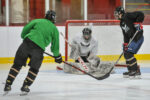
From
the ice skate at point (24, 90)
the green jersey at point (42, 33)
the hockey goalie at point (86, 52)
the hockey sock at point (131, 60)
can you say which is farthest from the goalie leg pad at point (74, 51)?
the ice skate at point (24, 90)

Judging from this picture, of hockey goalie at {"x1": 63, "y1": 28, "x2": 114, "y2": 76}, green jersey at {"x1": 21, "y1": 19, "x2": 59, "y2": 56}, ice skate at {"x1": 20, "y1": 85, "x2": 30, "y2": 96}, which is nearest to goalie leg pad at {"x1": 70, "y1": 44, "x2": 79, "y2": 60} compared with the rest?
hockey goalie at {"x1": 63, "y1": 28, "x2": 114, "y2": 76}

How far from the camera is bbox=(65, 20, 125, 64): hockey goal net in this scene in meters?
7.68

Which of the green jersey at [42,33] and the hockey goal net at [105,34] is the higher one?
the green jersey at [42,33]

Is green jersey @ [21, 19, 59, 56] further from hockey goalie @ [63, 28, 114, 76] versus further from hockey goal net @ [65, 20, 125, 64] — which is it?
hockey goal net @ [65, 20, 125, 64]

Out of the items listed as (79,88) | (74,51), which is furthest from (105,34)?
(79,88)

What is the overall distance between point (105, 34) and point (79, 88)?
2532 mm

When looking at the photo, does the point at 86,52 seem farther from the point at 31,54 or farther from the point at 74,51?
the point at 31,54

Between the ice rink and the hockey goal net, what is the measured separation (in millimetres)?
656

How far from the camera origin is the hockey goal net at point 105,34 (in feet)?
25.2

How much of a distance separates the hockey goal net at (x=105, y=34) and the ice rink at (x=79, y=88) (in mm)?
656

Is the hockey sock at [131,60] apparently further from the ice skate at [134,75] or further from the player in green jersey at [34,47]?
the player in green jersey at [34,47]

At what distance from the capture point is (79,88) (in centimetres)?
547

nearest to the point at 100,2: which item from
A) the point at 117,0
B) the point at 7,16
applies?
the point at 117,0

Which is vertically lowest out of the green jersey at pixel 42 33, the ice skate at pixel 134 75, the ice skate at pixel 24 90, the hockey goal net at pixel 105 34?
the ice skate at pixel 134 75
